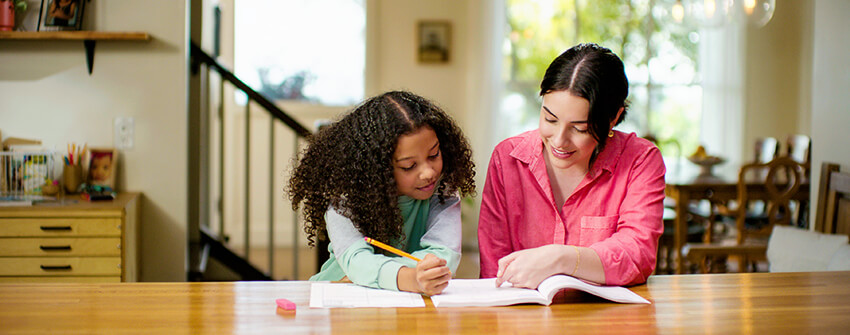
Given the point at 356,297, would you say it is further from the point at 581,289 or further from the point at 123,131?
Answer: the point at 123,131

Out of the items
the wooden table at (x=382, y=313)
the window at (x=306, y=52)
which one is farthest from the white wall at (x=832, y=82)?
the window at (x=306, y=52)

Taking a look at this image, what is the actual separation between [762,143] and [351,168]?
4.75m

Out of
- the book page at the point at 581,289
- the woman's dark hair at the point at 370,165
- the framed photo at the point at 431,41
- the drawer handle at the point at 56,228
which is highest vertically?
the framed photo at the point at 431,41

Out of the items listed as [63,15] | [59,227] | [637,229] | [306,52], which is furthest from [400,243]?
[306,52]

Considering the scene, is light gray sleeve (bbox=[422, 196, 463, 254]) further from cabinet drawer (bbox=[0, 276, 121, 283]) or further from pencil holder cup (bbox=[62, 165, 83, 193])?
pencil holder cup (bbox=[62, 165, 83, 193])

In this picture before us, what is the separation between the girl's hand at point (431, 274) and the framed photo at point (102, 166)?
1.86 meters

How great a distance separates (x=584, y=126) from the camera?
1.51 meters

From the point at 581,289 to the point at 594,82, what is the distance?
1.43 feet

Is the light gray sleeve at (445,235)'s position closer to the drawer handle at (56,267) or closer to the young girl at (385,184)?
the young girl at (385,184)

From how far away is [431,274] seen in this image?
1.31 meters

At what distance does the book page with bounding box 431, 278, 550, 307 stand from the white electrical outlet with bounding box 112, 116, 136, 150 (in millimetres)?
1847

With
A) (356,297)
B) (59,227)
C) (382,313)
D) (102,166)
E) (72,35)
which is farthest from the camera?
(102,166)

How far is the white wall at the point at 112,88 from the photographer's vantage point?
2.76 m

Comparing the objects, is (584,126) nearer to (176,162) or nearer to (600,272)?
(600,272)
